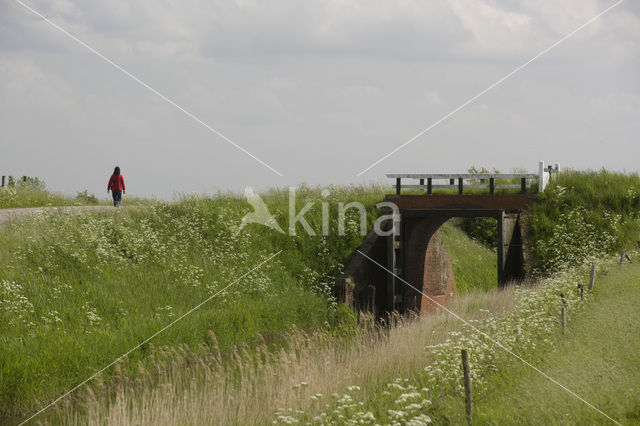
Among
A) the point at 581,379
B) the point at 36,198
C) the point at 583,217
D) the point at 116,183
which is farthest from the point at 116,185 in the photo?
the point at 581,379

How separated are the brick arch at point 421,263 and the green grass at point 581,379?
37.9 ft

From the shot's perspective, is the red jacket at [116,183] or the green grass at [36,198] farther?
the green grass at [36,198]

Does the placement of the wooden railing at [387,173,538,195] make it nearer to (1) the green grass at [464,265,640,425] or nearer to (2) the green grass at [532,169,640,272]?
(2) the green grass at [532,169,640,272]

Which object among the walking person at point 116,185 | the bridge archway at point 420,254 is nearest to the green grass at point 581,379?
the bridge archway at point 420,254

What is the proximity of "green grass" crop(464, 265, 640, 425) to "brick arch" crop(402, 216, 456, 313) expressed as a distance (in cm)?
1156

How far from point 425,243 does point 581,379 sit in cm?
1597

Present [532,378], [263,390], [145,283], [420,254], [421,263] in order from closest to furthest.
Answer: [532,378]
[263,390]
[145,283]
[421,263]
[420,254]

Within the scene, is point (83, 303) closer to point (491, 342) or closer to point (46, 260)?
point (46, 260)

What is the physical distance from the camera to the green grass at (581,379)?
27.1 feet

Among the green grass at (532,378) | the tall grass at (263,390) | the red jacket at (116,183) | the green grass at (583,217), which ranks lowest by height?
the tall grass at (263,390)

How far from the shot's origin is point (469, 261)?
106 feet

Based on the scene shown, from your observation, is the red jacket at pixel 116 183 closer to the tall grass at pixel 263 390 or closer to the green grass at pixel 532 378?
the tall grass at pixel 263 390
